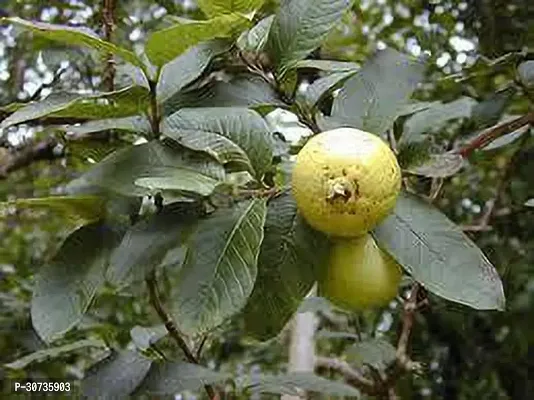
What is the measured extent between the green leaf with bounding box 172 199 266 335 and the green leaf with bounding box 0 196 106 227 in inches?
3.8

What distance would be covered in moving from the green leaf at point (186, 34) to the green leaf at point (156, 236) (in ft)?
0.38

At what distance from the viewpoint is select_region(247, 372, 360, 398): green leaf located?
106 centimetres

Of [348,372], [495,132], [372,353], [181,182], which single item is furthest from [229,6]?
[348,372]

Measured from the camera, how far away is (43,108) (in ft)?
2.25

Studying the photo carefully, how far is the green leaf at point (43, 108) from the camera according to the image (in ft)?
2.21

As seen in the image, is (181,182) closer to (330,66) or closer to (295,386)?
(330,66)

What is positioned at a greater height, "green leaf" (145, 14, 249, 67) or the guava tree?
"green leaf" (145, 14, 249, 67)

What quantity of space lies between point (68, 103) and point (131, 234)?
0.38ft

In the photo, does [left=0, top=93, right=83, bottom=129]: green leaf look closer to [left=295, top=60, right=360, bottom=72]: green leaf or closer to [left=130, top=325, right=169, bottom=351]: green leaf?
[left=295, top=60, right=360, bottom=72]: green leaf

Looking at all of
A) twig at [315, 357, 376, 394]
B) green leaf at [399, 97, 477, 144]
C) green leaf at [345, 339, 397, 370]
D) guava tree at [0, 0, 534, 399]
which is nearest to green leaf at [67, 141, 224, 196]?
guava tree at [0, 0, 534, 399]

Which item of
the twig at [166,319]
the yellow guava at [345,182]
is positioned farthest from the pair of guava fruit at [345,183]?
the twig at [166,319]

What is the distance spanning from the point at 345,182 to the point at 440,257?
0.12 meters

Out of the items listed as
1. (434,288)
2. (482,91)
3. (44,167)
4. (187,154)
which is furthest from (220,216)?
(44,167)

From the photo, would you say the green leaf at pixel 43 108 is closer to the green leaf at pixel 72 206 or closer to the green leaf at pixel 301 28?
the green leaf at pixel 72 206
